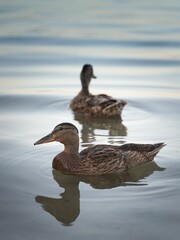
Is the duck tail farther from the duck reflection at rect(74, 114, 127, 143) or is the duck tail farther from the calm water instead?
the duck reflection at rect(74, 114, 127, 143)

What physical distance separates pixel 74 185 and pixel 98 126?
3.15 metres

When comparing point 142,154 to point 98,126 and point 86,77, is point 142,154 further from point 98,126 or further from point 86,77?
point 86,77

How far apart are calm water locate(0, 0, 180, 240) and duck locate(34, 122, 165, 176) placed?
136 millimetres

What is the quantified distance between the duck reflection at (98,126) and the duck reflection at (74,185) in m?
1.53

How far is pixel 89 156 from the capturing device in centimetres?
795

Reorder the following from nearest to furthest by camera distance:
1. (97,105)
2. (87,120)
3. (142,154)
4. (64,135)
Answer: (64,135) → (142,154) → (87,120) → (97,105)

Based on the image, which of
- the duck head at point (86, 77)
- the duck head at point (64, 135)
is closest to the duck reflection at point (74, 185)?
the duck head at point (64, 135)

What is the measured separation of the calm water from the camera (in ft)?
20.4

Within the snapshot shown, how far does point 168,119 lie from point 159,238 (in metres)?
4.83

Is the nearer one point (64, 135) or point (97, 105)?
point (64, 135)

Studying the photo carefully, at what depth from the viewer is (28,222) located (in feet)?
20.1

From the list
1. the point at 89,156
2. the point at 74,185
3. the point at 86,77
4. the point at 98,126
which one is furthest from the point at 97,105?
the point at 74,185

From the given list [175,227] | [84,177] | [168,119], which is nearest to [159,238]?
[175,227]

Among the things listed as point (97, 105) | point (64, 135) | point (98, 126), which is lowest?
point (98, 126)
